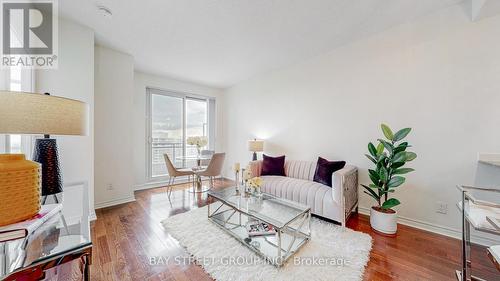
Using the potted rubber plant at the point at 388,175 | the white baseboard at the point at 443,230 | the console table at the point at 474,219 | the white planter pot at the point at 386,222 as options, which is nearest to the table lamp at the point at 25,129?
the console table at the point at 474,219

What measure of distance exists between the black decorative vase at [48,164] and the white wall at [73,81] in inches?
41.3

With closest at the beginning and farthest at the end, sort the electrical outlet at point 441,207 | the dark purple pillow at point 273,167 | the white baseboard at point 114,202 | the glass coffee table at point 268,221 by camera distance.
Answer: the glass coffee table at point 268,221 < the electrical outlet at point 441,207 < the white baseboard at point 114,202 < the dark purple pillow at point 273,167

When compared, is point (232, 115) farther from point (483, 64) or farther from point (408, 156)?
Result: point (483, 64)

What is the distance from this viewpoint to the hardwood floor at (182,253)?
1.47m

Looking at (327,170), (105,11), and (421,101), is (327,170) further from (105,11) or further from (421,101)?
(105,11)

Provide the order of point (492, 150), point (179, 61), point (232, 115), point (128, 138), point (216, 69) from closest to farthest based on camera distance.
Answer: point (492, 150)
point (128, 138)
point (179, 61)
point (216, 69)
point (232, 115)

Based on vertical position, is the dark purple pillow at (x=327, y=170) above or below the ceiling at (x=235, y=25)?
below

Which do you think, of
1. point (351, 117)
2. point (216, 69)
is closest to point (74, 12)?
point (216, 69)

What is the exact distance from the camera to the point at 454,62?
201cm

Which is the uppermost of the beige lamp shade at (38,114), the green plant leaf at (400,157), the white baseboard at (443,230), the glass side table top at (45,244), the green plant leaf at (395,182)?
the beige lamp shade at (38,114)

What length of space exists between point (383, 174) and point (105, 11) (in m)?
3.87

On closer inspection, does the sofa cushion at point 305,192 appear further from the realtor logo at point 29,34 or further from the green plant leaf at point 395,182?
the realtor logo at point 29,34

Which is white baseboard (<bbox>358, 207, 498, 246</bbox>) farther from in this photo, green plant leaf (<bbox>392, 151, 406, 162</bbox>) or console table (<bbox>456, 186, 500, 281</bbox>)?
green plant leaf (<bbox>392, 151, 406, 162</bbox>)

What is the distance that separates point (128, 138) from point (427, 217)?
465cm
